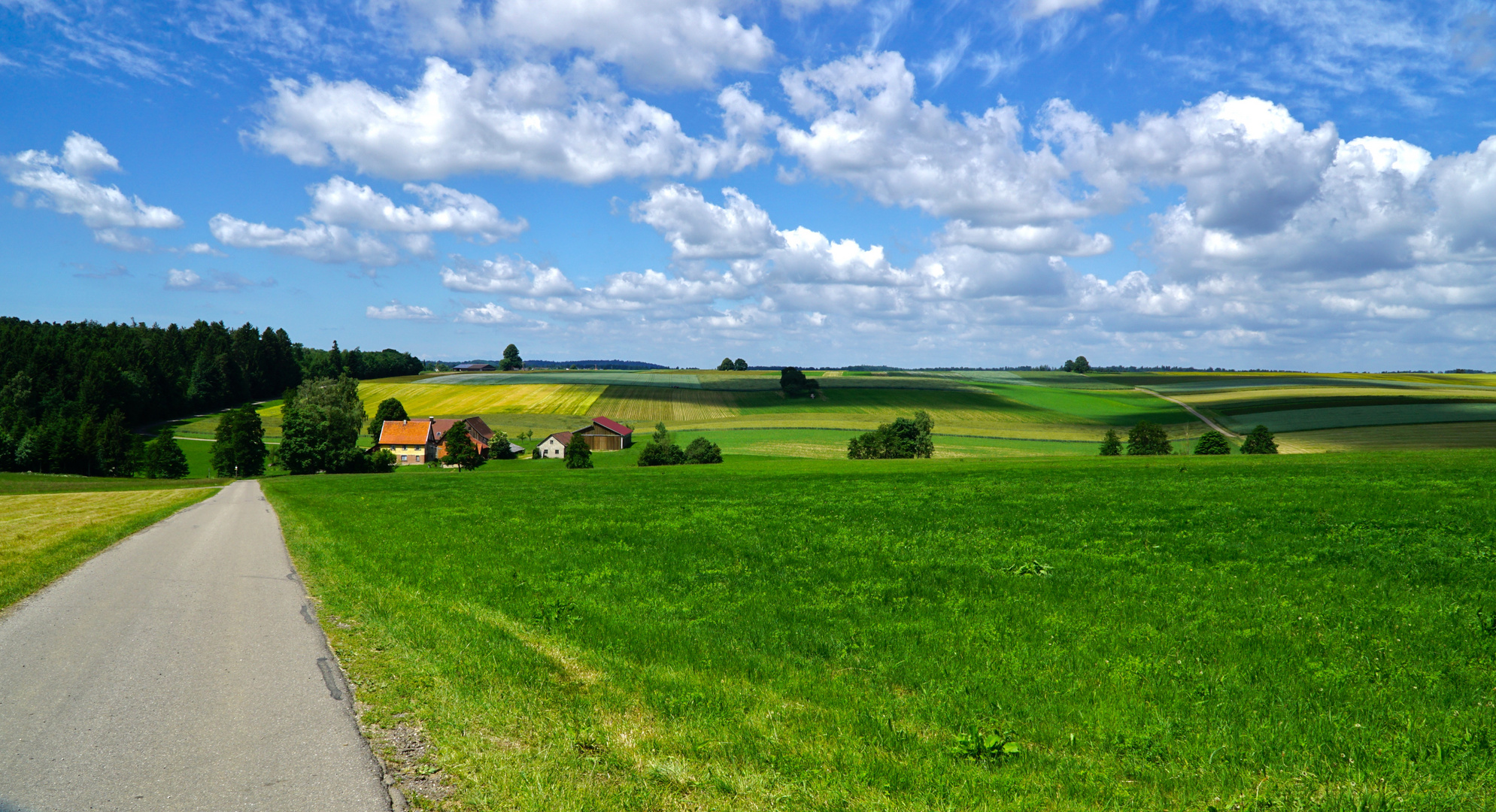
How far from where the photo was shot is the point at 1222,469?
3519 cm

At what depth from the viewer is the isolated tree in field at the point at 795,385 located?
150 m

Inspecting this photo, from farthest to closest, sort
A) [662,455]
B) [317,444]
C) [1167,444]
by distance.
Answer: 1. [662,455]
2. [1167,444]
3. [317,444]

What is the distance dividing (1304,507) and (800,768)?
19.9 metres

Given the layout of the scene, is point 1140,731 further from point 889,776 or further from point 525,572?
point 525,572

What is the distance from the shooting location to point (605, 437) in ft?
372

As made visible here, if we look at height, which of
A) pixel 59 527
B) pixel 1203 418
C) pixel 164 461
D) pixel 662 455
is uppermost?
pixel 1203 418

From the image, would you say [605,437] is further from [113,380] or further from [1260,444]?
[113,380]

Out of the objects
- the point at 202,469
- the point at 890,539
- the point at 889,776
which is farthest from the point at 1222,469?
the point at 202,469

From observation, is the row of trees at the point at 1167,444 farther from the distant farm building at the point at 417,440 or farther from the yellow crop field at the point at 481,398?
the yellow crop field at the point at 481,398

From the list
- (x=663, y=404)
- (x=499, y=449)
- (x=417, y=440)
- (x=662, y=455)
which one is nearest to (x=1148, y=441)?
(x=662, y=455)

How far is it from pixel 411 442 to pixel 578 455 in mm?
37860

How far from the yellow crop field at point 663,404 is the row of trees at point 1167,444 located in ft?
201

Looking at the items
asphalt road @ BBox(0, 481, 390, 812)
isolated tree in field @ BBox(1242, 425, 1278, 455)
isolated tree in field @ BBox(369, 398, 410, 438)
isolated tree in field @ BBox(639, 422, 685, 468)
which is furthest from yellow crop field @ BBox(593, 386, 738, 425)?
asphalt road @ BBox(0, 481, 390, 812)

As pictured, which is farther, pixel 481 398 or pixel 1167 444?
pixel 481 398
